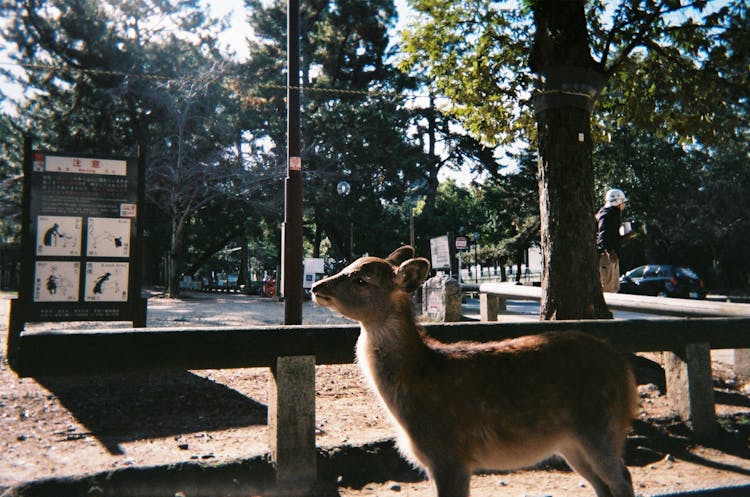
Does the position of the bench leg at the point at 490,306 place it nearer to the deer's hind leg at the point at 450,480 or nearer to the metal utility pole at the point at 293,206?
the metal utility pole at the point at 293,206

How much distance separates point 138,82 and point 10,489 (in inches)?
1061

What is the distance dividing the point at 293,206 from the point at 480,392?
712 centimetres

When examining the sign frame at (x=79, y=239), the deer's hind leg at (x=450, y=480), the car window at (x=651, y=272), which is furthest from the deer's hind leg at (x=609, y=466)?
the car window at (x=651, y=272)

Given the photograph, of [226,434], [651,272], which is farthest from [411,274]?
[651,272]

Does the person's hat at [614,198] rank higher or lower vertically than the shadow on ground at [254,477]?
higher

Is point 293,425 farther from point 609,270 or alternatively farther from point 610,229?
point 609,270

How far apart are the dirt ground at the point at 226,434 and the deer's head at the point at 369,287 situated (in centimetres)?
153

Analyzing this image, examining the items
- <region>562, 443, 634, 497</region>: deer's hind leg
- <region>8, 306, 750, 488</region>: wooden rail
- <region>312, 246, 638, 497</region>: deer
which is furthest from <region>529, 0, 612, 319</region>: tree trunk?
<region>562, 443, 634, 497</region>: deer's hind leg

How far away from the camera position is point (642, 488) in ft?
13.2

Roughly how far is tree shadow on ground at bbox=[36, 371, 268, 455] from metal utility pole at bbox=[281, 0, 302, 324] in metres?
2.43

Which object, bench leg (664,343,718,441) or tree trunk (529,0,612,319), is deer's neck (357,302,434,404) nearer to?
bench leg (664,343,718,441)

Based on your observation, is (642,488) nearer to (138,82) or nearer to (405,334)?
(405,334)

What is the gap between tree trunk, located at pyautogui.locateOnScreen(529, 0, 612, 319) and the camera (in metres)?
6.36

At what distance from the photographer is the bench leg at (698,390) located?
5133 millimetres
